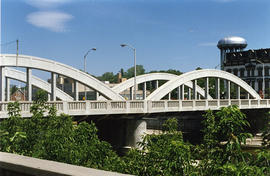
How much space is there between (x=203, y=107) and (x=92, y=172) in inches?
1428

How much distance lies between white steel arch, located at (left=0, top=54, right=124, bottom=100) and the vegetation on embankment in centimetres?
1806

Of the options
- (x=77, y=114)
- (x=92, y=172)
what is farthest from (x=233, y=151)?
(x=77, y=114)

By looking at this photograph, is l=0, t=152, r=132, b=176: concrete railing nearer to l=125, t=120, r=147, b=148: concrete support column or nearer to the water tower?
l=125, t=120, r=147, b=148: concrete support column

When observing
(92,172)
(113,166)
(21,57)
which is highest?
(21,57)

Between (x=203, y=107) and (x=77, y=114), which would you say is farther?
(x=203, y=107)

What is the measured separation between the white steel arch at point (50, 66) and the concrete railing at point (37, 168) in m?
23.2

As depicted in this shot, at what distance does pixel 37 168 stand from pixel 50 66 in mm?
27262

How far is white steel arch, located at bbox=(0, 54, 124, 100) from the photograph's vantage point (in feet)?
91.3

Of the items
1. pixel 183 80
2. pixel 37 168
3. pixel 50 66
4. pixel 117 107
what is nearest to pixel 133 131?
pixel 117 107

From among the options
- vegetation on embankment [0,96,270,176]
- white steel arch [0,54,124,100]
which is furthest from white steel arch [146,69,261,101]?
vegetation on embankment [0,96,270,176]

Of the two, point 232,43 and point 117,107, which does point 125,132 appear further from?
point 232,43

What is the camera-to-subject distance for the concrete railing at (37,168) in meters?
4.28

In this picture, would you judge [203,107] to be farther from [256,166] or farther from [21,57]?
[256,166]

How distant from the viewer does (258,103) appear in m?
52.3
